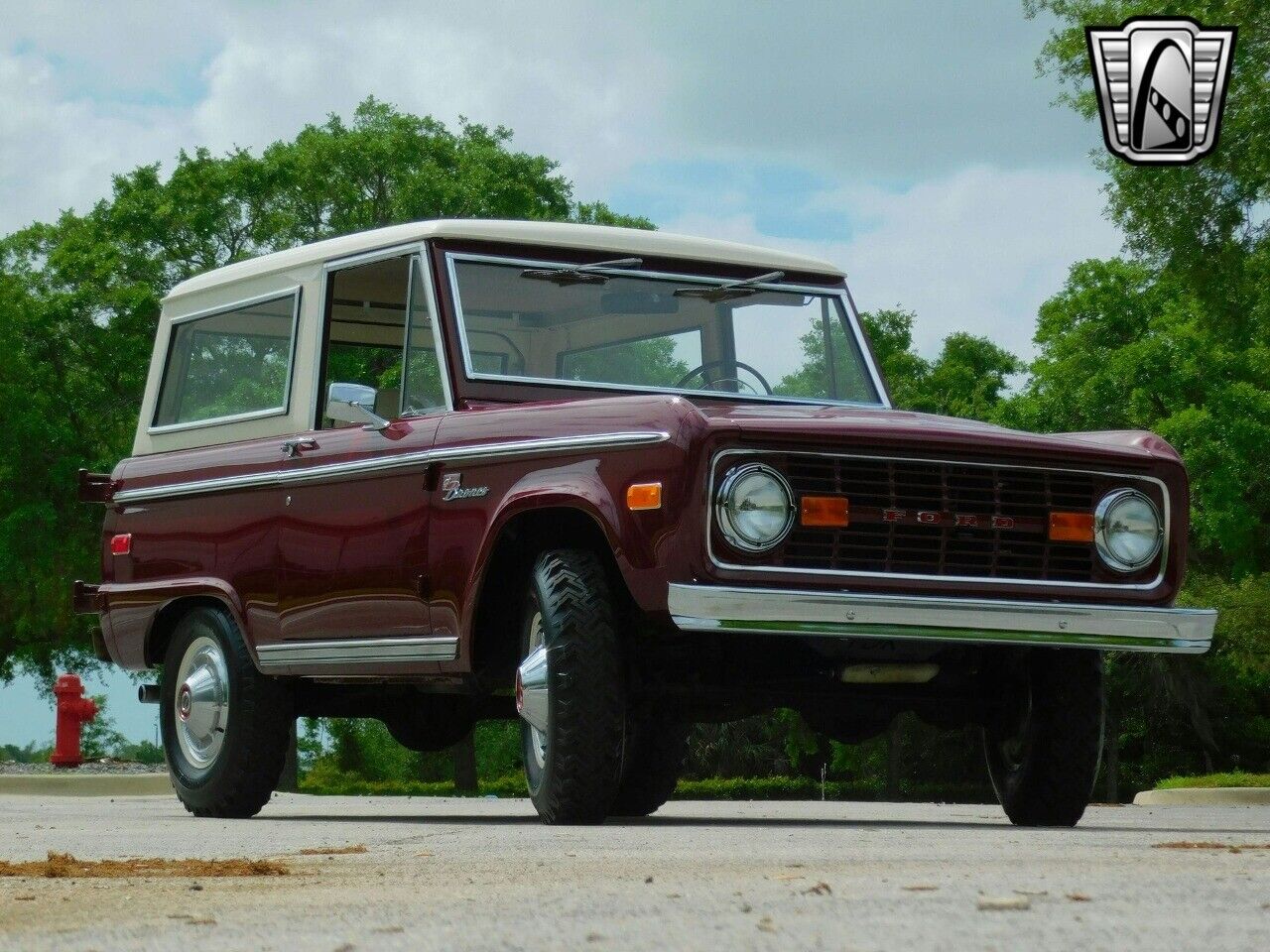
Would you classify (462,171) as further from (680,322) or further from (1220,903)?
(1220,903)

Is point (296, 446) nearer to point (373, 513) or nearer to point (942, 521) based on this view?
point (373, 513)

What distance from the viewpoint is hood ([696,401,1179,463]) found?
24.3 feet

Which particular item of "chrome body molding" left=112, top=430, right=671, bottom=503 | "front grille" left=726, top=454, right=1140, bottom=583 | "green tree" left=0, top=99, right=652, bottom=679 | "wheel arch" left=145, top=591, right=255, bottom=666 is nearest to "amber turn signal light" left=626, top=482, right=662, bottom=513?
"chrome body molding" left=112, top=430, right=671, bottom=503

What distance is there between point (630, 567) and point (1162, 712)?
39564mm

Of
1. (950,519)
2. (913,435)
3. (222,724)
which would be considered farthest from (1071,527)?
(222,724)

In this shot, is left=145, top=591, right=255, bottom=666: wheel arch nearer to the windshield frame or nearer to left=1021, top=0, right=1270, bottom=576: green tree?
the windshield frame

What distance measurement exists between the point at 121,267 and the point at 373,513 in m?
32.8

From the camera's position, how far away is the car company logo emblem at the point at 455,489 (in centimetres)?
809

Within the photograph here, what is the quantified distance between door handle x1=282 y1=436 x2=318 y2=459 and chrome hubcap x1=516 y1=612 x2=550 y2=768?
181cm

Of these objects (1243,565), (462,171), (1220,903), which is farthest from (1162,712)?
(1220,903)

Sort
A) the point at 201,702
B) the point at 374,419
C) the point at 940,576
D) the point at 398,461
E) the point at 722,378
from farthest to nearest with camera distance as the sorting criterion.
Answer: the point at 201,702, the point at 722,378, the point at 374,419, the point at 398,461, the point at 940,576

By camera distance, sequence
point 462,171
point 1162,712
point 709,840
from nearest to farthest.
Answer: point 709,840 → point 462,171 → point 1162,712

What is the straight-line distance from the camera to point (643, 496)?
7363 millimetres

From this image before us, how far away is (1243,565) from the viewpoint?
40000 millimetres
